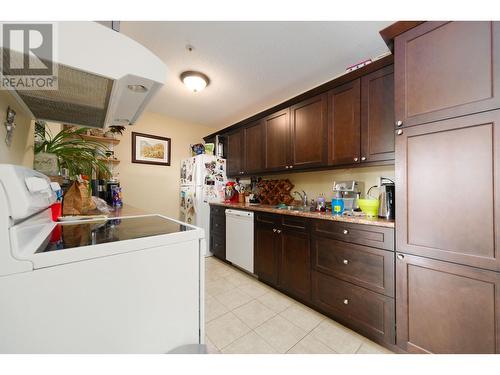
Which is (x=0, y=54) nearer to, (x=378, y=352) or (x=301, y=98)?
(x=301, y=98)

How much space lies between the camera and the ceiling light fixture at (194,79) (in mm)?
2129

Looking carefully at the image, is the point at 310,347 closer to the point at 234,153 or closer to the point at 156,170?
the point at 234,153

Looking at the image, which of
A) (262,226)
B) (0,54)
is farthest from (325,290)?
(0,54)

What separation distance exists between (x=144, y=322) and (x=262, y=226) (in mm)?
1704

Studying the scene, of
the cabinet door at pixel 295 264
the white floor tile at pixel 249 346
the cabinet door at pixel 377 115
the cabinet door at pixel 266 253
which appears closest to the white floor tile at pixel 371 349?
the cabinet door at pixel 295 264

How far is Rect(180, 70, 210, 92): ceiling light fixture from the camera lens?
6.99ft

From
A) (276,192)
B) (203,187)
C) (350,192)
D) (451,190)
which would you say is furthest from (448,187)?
(203,187)

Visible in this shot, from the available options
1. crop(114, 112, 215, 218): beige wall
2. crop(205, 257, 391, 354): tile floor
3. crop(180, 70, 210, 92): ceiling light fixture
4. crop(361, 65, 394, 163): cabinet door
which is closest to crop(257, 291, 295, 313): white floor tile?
crop(205, 257, 391, 354): tile floor

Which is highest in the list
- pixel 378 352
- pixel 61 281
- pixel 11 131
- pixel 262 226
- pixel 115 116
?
pixel 115 116

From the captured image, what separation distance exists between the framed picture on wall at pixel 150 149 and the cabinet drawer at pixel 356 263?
2.94 metres

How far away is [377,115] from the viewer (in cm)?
156

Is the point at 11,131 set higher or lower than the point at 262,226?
higher

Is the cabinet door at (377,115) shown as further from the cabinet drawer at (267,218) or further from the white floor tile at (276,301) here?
the white floor tile at (276,301)

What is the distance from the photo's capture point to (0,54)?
514 mm
